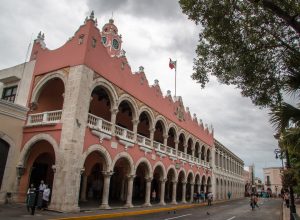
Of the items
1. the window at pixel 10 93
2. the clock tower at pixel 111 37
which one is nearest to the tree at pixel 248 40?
the window at pixel 10 93

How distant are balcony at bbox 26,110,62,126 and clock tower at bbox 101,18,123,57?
18.6m

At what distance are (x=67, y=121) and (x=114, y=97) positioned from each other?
4.07m

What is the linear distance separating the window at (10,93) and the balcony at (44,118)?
343cm

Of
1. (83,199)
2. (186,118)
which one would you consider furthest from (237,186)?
(83,199)

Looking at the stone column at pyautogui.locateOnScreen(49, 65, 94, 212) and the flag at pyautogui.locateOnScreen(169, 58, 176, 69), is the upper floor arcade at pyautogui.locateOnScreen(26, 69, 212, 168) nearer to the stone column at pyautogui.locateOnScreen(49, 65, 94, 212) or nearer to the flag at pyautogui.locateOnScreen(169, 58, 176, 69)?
the stone column at pyautogui.locateOnScreen(49, 65, 94, 212)

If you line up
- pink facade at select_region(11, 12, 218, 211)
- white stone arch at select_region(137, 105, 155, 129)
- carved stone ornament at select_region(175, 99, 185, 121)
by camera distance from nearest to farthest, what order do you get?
pink facade at select_region(11, 12, 218, 211) < white stone arch at select_region(137, 105, 155, 129) < carved stone ornament at select_region(175, 99, 185, 121)

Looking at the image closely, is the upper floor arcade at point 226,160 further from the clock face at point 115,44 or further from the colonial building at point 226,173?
the clock face at point 115,44

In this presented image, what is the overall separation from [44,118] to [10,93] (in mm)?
5538

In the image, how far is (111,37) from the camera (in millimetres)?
35094

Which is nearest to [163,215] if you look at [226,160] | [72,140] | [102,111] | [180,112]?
[72,140]

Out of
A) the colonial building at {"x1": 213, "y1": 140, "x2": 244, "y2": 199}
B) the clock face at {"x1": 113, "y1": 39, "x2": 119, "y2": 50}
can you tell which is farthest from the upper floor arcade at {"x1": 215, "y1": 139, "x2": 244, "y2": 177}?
the clock face at {"x1": 113, "y1": 39, "x2": 119, "y2": 50}

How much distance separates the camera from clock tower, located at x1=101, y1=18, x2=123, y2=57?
114ft

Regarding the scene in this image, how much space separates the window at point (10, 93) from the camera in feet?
65.8

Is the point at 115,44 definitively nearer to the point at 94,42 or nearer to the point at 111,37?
the point at 111,37
